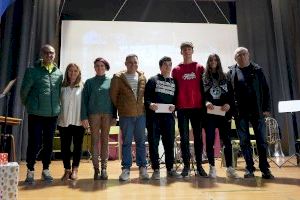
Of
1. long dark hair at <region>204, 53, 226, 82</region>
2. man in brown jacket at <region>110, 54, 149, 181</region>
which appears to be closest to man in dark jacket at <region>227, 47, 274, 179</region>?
long dark hair at <region>204, 53, 226, 82</region>

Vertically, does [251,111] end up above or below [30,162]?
above

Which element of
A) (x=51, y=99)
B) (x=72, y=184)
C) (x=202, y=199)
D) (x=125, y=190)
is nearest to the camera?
(x=202, y=199)

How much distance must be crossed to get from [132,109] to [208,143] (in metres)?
0.75

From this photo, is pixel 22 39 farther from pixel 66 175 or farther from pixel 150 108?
pixel 150 108

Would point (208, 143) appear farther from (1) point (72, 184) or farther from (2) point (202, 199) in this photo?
(1) point (72, 184)

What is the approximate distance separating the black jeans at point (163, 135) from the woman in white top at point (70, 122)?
0.64 metres

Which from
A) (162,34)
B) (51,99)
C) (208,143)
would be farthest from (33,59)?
(208,143)

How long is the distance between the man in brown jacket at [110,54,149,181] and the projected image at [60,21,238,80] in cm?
261

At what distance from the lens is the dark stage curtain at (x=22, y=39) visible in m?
5.03

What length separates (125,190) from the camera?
86.6 inches

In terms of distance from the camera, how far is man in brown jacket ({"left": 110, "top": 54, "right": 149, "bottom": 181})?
2.77 metres

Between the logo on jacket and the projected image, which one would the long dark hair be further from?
the projected image

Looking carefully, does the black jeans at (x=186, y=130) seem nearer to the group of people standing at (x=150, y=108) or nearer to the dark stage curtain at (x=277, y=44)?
the group of people standing at (x=150, y=108)

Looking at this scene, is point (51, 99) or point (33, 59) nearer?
point (51, 99)
